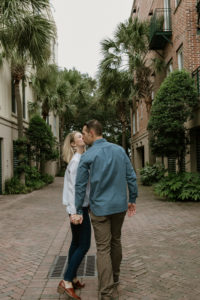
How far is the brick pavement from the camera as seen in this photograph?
3.51m

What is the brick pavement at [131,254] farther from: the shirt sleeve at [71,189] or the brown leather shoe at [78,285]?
the shirt sleeve at [71,189]

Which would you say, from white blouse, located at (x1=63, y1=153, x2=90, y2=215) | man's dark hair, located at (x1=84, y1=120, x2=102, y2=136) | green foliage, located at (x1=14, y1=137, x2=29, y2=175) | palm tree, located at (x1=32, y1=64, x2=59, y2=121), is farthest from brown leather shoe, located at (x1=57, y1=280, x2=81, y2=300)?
green foliage, located at (x1=14, y1=137, x2=29, y2=175)

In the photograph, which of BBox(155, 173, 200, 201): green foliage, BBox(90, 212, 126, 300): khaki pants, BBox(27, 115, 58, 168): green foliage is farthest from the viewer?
BBox(27, 115, 58, 168): green foliage

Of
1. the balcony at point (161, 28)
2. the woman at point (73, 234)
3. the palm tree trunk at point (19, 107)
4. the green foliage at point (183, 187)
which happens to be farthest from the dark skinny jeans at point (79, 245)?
the balcony at point (161, 28)

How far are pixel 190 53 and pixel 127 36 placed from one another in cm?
508

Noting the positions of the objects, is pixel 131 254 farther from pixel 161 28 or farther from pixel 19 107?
pixel 161 28

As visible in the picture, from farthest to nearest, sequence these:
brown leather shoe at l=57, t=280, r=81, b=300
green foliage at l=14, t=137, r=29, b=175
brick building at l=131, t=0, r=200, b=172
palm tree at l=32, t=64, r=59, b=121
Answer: palm tree at l=32, t=64, r=59, b=121
green foliage at l=14, t=137, r=29, b=175
brick building at l=131, t=0, r=200, b=172
brown leather shoe at l=57, t=280, r=81, b=300

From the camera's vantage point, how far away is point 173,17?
1431 cm

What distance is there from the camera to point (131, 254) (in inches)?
192

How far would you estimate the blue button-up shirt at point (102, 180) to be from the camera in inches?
121

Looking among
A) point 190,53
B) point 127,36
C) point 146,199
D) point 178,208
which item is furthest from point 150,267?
point 127,36

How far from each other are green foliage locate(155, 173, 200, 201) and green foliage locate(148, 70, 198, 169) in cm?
110

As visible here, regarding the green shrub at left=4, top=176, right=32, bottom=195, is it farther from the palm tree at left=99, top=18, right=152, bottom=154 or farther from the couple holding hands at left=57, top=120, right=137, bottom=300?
the couple holding hands at left=57, top=120, right=137, bottom=300

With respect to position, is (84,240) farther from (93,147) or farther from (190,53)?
(190,53)
